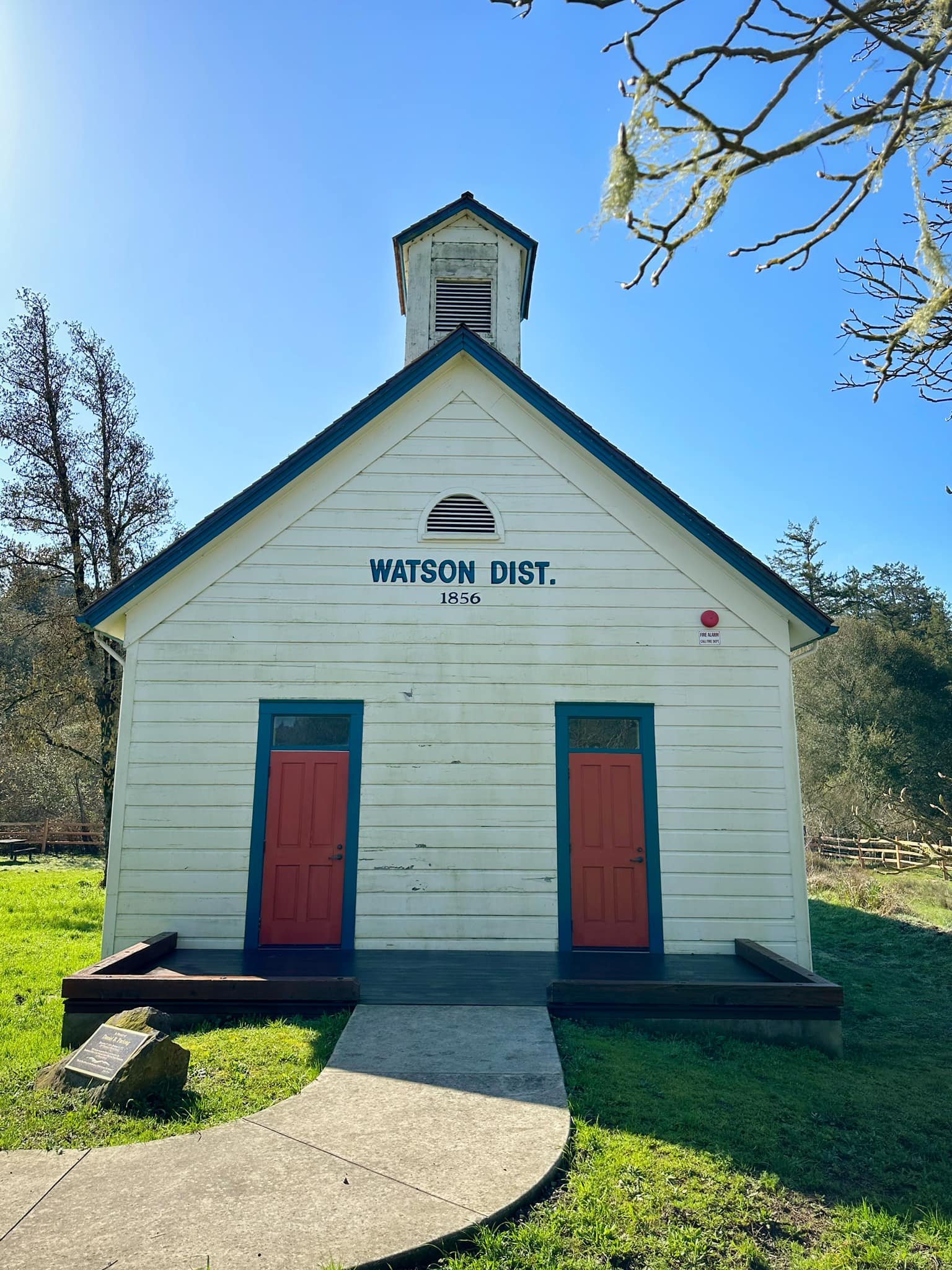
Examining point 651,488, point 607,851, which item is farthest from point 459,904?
point 651,488

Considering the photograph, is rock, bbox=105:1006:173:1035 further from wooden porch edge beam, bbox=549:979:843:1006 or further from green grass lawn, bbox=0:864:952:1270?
wooden porch edge beam, bbox=549:979:843:1006

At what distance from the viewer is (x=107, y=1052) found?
17.5ft

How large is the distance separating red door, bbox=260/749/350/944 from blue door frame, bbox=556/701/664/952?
93.6 inches

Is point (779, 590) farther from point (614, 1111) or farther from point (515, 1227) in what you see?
point (515, 1227)

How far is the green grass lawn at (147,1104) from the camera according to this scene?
4.77 metres

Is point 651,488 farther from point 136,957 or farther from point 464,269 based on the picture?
point 136,957

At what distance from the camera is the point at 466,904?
870 centimetres

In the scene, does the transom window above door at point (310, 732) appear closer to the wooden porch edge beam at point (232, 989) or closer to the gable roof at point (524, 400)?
the gable roof at point (524, 400)

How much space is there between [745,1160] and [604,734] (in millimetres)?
5028

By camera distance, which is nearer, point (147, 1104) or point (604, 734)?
Answer: point (147, 1104)

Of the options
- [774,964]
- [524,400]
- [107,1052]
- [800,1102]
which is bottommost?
[800,1102]

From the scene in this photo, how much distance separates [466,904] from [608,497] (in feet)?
16.2

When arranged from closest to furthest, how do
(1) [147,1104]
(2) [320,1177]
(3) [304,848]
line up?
(2) [320,1177] < (1) [147,1104] < (3) [304,848]

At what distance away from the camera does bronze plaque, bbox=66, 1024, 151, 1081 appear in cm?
518
